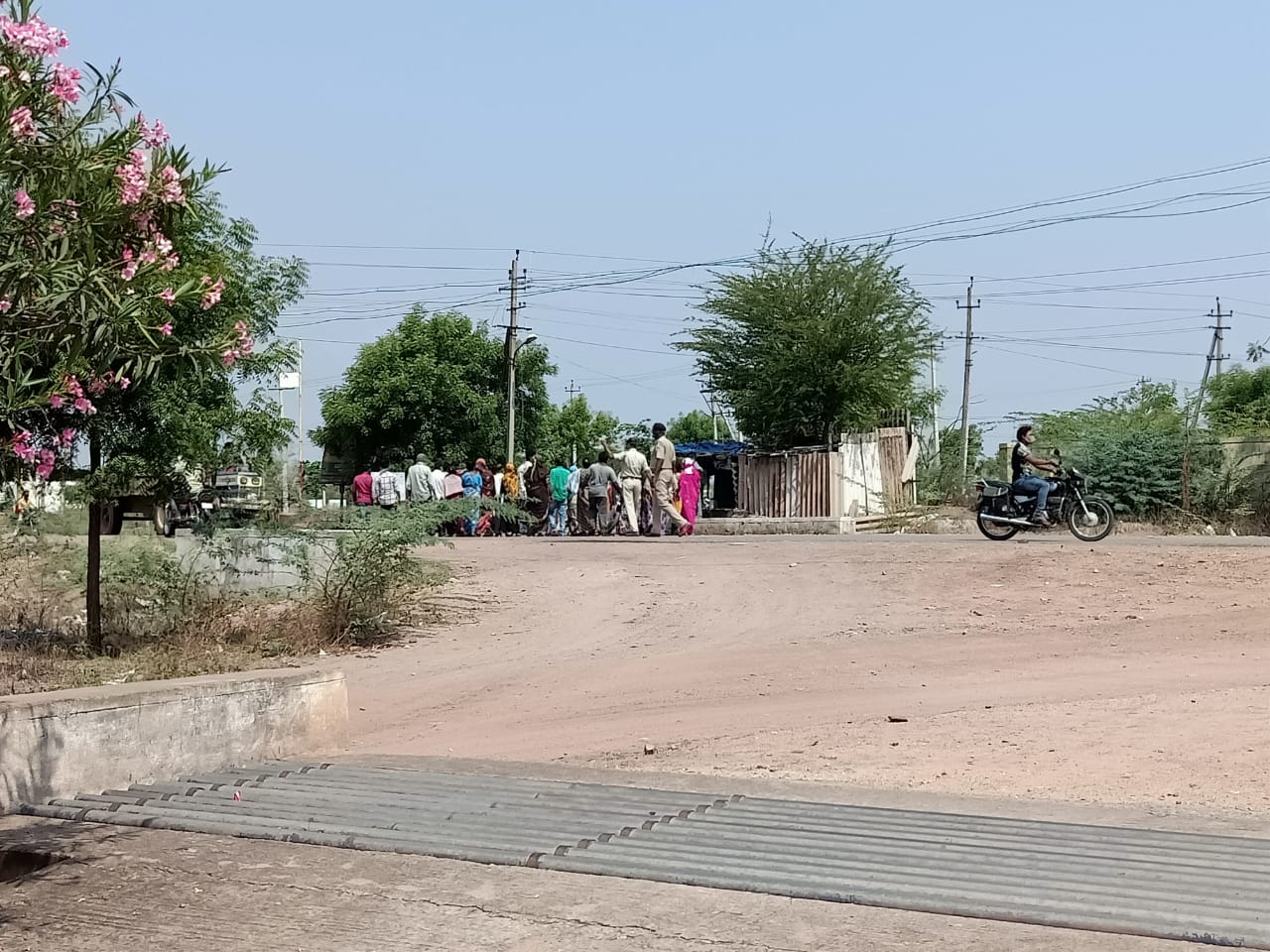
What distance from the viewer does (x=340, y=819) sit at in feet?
20.7

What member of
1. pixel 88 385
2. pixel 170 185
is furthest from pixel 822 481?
pixel 170 185

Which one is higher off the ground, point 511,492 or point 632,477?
point 632,477

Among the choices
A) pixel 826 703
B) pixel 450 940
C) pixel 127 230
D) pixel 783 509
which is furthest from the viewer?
pixel 783 509

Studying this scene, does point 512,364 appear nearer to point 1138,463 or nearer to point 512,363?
point 512,363

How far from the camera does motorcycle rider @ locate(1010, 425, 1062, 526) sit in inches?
720

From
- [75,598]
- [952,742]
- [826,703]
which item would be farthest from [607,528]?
[952,742]

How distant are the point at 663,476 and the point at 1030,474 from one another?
5.93 meters

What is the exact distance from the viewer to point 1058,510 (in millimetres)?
18391

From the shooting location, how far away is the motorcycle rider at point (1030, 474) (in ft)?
60.0

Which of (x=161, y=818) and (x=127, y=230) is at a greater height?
(x=127, y=230)

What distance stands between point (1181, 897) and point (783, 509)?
24628 millimetres

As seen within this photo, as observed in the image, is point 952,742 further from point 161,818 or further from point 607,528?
point 607,528

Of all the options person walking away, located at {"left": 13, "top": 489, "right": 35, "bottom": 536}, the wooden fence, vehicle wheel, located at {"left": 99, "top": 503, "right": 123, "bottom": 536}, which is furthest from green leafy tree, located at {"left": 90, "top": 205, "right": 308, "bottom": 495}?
the wooden fence

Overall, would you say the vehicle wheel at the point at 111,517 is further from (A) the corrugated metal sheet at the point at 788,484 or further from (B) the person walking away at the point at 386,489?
(A) the corrugated metal sheet at the point at 788,484
